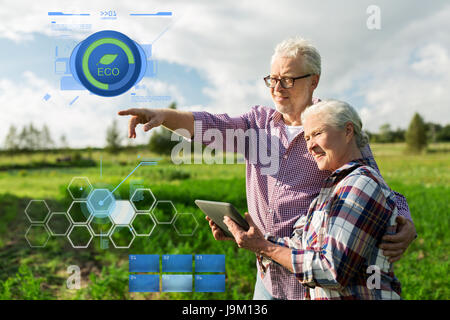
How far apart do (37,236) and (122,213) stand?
242cm

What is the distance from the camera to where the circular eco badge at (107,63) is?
2.61 m

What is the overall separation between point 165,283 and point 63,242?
8.45ft

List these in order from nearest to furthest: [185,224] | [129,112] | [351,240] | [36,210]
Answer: [351,240] < [129,112] < [185,224] < [36,210]

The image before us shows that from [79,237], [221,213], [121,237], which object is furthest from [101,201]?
[221,213]

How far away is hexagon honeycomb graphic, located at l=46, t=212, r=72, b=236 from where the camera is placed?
5.43 meters

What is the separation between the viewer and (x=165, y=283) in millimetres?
3137

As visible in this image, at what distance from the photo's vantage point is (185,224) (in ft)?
15.3

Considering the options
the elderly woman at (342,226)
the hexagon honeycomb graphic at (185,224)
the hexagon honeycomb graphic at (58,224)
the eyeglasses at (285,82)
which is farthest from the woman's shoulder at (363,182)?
the hexagon honeycomb graphic at (58,224)

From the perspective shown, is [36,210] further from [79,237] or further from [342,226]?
Result: [342,226]

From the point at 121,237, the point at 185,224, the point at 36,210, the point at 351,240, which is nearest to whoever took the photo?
the point at 351,240

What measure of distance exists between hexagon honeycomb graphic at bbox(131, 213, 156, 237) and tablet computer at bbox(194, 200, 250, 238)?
279cm

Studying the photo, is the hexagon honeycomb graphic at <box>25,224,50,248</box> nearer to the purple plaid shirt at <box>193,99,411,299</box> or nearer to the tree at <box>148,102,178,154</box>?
the tree at <box>148,102,178,154</box>

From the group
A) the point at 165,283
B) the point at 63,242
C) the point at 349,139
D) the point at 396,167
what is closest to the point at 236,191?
the point at 63,242
